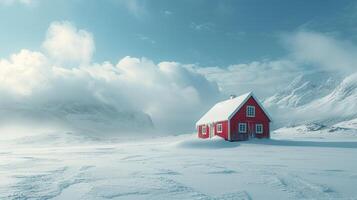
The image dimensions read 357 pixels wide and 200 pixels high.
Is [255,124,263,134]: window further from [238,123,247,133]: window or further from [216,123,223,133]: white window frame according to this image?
[216,123,223,133]: white window frame

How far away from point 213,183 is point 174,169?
17.1 feet

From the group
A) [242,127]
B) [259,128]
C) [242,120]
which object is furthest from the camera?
[259,128]

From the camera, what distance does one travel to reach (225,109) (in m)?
54.8

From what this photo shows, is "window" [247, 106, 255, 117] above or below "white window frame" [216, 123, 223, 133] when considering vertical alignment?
above

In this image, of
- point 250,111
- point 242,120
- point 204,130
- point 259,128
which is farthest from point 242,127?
point 204,130

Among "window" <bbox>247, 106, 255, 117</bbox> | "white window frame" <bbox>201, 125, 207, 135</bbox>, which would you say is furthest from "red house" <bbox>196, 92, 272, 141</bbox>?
"white window frame" <bbox>201, 125, 207, 135</bbox>

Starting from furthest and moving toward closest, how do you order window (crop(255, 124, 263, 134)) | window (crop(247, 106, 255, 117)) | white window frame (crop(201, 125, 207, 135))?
white window frame (crop(201, 125, 207, 135)) → window (crop(255, 124, 263, 134)) → window (crop(247, 106, 255, 117))

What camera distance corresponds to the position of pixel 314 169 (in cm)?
1992

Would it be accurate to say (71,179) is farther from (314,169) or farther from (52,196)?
(314,169)

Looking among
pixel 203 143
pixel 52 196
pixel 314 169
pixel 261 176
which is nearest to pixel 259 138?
pixel 203 143

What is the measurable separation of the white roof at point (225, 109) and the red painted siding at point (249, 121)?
2.07 ft

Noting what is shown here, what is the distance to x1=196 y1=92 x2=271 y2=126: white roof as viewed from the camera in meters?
51.0

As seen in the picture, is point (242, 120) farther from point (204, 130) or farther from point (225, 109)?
point (204, 130)

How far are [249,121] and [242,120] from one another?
3.99ft
